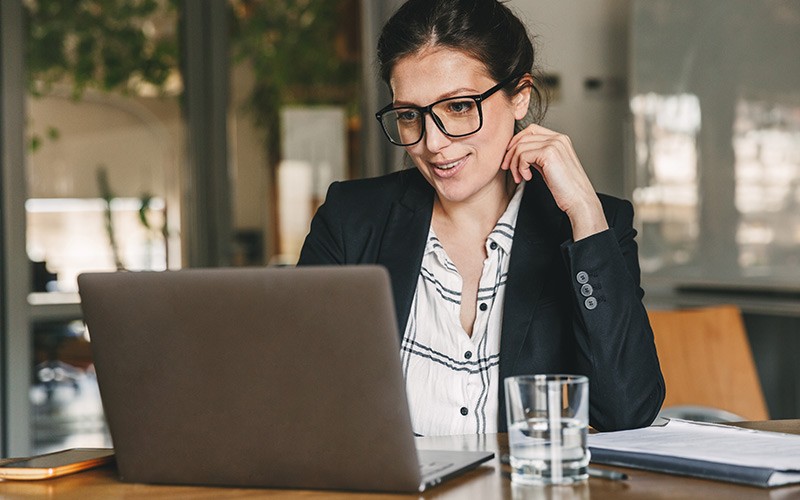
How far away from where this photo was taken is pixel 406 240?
1897mm

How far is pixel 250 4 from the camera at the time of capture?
14.8 ft

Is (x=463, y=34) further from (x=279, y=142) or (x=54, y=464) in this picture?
(x=279, y=142)

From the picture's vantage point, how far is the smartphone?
126cm

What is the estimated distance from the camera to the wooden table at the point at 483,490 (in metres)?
1.07

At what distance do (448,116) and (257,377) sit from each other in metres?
0.81

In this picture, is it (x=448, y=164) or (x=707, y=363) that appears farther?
(x=707, y=363)

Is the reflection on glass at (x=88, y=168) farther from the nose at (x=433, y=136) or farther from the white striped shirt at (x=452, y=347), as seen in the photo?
the nose at (x=433, y=136)

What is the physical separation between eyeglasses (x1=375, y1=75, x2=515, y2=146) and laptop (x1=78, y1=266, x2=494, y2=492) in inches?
28.9

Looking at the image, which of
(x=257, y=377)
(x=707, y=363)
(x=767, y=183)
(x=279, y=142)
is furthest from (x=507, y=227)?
(x=279, y=142)

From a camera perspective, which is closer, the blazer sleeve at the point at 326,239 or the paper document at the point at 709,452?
the paper document at the point at 709,452

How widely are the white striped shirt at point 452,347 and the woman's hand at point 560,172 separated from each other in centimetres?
16

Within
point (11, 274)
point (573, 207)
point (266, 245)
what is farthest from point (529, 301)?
point (266, 245)

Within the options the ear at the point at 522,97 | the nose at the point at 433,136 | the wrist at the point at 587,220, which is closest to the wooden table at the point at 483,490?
the wrist at the point at 587,220

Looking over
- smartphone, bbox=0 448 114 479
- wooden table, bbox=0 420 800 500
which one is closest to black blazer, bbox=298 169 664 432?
wooden table, bbox=0 420 800 500
